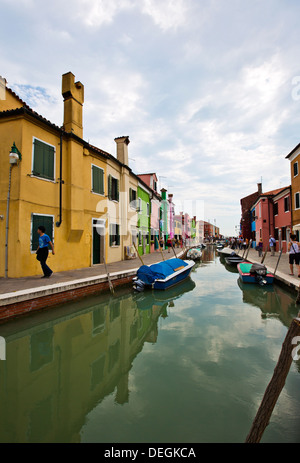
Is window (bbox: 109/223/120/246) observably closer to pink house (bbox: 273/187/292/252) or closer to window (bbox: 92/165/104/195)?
window (bbox: 92/165/104/195)

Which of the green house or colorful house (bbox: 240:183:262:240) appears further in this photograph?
colorful house (bbox: 240:183:262:240)

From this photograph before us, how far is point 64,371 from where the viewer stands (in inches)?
144

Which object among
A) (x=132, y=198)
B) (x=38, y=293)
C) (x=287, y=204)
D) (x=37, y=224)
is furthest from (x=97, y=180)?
(x=287, y=204)

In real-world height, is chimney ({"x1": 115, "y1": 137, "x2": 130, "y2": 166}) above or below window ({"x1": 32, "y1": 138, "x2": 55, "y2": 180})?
above

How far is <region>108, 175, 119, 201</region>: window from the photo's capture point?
44.9ft

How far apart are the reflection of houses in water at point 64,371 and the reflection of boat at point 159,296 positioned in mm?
1342

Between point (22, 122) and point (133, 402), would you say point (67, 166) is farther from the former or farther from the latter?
point (133, 402)

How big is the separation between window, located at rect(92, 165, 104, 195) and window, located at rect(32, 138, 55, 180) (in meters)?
2.84

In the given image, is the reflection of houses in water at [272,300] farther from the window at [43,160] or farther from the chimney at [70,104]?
the chimney at [70,104]

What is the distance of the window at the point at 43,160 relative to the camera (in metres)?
8.70

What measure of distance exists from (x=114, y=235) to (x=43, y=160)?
21.1 feet

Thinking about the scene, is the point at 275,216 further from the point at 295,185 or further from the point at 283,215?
the point at 295,185

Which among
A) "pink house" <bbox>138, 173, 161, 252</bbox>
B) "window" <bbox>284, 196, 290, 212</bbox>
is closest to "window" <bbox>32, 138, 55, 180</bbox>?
"pink house" <bbox>138, 173, 161, 252</bbox>
